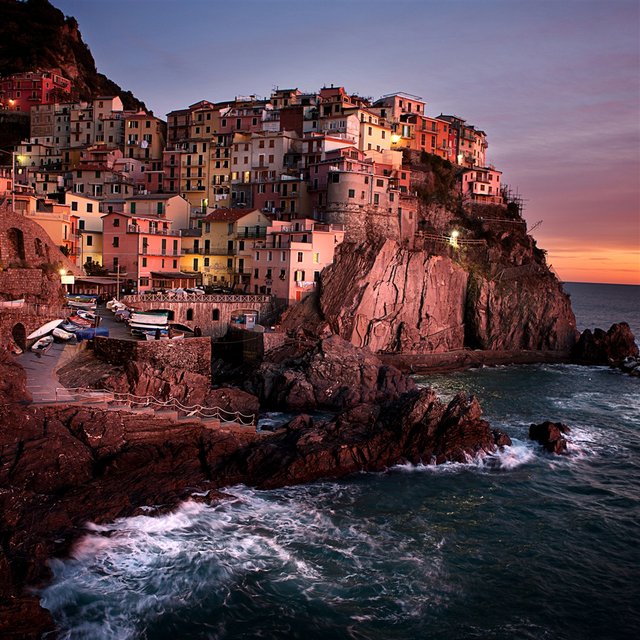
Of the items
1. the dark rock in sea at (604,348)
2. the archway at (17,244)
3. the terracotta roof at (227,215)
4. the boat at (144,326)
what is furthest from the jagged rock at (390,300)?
the archway at (17,244)

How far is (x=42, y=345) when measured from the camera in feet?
125

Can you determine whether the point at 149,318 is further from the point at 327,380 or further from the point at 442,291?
the point at 442,291

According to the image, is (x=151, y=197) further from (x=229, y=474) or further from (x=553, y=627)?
(x=553, y=627)

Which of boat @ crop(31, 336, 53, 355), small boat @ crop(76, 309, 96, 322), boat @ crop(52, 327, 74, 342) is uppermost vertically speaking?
small boat @ crop(76, 309, 96, 322)

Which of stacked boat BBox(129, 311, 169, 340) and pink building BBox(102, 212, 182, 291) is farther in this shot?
pink building BBox(102, 212, 182, 291)

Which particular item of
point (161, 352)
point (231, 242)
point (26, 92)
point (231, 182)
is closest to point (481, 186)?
point (231, 182)

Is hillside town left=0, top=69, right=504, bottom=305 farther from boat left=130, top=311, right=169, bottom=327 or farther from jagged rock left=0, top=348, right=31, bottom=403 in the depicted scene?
jagged rock left=0, top=348, right=31, bottom=403

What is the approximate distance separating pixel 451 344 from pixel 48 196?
4559 cm

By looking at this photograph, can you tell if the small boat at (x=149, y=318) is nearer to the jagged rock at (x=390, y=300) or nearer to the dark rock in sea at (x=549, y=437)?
the jagged rock at (x=390, y=300)

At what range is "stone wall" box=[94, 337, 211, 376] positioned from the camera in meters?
39.8

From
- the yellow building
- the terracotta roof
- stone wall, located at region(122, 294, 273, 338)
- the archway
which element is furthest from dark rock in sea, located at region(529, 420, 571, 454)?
the terracotta roof

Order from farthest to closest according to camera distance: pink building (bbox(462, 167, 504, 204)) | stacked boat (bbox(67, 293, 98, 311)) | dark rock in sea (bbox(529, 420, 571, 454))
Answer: pink building (bbox(462, 167, 504, 204)), stacked boat (bbox(67, 293, 98, 311)), dark rock in sea (bbox(529, 420, 571, 454))

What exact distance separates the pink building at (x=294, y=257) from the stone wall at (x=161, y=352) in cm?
2018

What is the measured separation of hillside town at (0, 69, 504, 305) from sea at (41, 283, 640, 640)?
3585 cm
